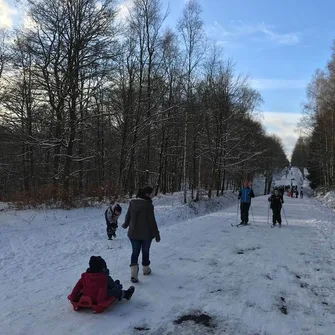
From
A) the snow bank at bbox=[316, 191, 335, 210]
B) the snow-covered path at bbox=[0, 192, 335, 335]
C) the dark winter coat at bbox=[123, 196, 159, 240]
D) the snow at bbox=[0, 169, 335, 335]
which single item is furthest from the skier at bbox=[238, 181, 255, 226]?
the snow bank at bbox=[316, 191, 335, 210]

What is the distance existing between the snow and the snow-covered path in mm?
17

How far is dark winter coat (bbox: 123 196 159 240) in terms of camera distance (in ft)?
24.2

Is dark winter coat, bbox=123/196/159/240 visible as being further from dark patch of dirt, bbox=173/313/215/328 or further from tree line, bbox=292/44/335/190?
tree line, bbox=292/44/335/190

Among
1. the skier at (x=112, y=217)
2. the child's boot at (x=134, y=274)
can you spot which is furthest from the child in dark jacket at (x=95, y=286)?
the skier at (x=112, y=217)

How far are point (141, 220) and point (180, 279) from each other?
1440mm

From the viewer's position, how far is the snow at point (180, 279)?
210 inches

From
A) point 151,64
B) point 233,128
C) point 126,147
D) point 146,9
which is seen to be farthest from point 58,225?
point 233,128

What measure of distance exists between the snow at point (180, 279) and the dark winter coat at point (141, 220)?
2.94ft

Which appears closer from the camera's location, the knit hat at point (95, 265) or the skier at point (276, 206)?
the knit hat at point (95, 265)

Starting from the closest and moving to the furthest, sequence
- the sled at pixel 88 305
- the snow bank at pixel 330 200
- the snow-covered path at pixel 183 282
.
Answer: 1. the snow-covered path at pixel 183 282
2. the sled at pixel 88 305
3. the snow bank at pixel 330 200

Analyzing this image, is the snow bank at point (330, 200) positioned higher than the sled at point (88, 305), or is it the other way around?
the snow bank at point (330, 200)

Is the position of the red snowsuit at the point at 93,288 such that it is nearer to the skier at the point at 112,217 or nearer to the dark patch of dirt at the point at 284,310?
the dark patch of dirt at the point at 284,310

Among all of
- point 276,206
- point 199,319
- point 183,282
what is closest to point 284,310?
point 199,319

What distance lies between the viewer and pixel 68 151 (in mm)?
20906
